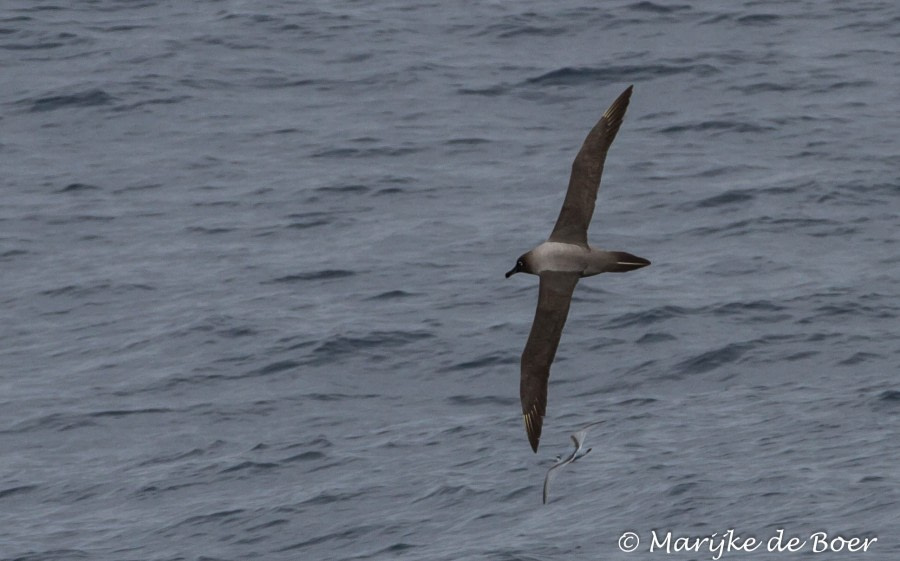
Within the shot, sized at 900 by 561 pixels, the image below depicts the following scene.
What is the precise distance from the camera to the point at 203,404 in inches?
800

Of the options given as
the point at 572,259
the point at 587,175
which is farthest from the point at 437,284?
the point at 587,175

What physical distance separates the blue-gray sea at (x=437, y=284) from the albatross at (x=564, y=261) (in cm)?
320

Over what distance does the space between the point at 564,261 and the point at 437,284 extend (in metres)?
9.15

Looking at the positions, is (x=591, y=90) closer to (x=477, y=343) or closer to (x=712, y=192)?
(x=712, y=192)

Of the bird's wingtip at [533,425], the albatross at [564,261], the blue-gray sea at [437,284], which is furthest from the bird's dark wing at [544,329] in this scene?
the blue-gray sea at [437,284]

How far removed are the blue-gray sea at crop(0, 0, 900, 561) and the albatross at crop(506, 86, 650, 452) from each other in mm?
3197

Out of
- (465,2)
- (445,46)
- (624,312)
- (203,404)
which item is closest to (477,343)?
(624,312)

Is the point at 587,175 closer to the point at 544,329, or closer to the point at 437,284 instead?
the point at 544,329

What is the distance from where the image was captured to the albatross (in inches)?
512

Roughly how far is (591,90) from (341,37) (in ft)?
18.9

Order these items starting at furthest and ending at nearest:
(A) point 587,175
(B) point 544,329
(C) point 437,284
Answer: (C) point 437,284 → (B) point 544,329 → (A) point 587,175

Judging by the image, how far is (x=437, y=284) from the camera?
22.3 meters

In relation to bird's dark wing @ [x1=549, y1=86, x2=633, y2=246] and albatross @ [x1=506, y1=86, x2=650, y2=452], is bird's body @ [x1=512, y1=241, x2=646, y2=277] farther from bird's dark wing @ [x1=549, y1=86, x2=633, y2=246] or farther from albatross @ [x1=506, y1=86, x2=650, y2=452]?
bird's dark wing @ [x1=549, y1=86, x2=633, y2=246]

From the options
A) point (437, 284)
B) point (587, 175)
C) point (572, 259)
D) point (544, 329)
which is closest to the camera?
point (587, 175)
